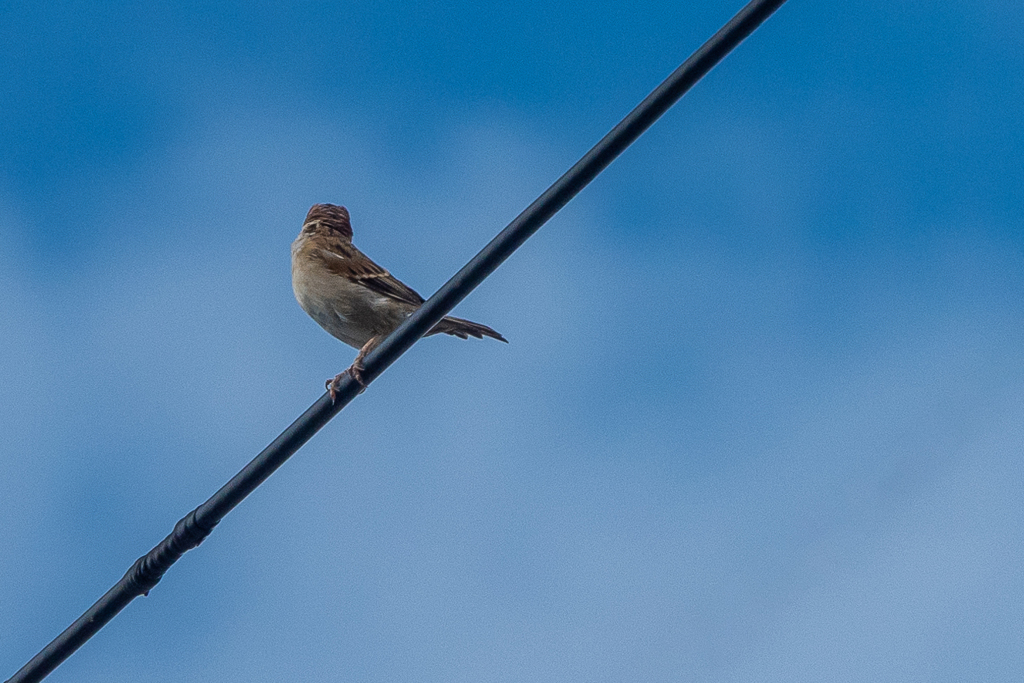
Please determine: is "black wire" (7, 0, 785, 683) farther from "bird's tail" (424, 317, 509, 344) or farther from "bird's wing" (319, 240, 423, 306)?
"bird's wing" (319, 240, 423, 306)

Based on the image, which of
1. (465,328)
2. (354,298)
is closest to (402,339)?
(465,328)

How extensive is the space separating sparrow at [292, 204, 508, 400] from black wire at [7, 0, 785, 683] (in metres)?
4.14

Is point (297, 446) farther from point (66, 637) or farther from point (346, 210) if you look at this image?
point (346, 210)

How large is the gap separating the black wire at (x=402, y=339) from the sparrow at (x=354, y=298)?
163 inches

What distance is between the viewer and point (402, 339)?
5680mm

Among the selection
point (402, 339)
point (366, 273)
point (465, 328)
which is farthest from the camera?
point (366, 273)

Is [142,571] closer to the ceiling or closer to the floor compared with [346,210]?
closer to the floor

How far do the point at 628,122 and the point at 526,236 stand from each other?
0.74 m

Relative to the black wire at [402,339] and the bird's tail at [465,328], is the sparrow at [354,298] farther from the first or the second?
the black wire at [402,339]

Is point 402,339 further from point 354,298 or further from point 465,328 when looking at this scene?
point 354,298

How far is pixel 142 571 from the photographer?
5.91m

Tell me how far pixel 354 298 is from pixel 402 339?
4.91m

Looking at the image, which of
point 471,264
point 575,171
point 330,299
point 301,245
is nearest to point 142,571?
point 471,264

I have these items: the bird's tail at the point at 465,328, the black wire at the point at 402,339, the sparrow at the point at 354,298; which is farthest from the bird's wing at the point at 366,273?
the black wire at the point at 402,339
